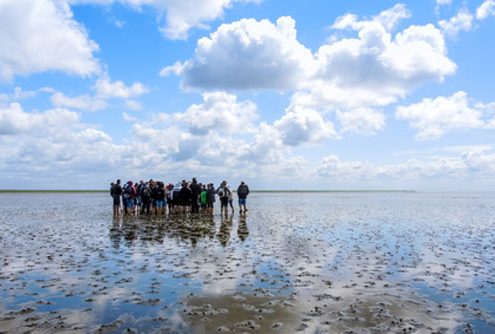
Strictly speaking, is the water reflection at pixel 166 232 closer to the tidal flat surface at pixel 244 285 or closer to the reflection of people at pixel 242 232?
the reflection of people at pixel 242 232

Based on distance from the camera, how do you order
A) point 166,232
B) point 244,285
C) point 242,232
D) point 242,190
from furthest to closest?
point 242,190 < point 242,232 < point 166,232 < point 244,285

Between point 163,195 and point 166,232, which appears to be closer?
point 166,232

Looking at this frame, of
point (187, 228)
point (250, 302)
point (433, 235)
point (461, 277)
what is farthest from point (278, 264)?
point (433, 235)

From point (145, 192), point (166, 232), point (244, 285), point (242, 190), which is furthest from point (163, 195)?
point (244, 285)

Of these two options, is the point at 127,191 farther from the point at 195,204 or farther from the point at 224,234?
the point at 224,234

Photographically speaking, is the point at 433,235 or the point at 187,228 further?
the point at 187,228

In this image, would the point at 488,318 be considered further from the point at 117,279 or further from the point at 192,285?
the point at 117,279

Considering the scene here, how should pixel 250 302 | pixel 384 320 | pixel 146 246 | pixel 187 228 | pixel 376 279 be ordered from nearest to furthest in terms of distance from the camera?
pixel 384 320, pixel 250 302, pixel 376 279, pixel 146 246, pixel 187 228

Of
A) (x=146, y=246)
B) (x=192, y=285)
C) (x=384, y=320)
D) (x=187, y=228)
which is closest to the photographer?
(x=384, y=320)

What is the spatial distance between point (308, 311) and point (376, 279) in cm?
370

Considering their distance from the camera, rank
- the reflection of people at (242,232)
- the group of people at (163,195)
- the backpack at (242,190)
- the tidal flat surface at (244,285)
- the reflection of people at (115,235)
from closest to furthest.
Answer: the tidal flat surface at (244,285) < the reflection of people at (115,235) < the reflection of people at (242,232) < the group of people at (163,195) < the backpack at (242,190)

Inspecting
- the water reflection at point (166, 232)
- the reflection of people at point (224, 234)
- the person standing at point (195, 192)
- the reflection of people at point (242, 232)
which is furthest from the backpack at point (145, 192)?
the reflection of people at point (242, 232)

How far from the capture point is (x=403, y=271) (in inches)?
480

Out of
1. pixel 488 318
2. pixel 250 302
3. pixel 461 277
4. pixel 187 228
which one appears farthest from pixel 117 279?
pixel 187 228
